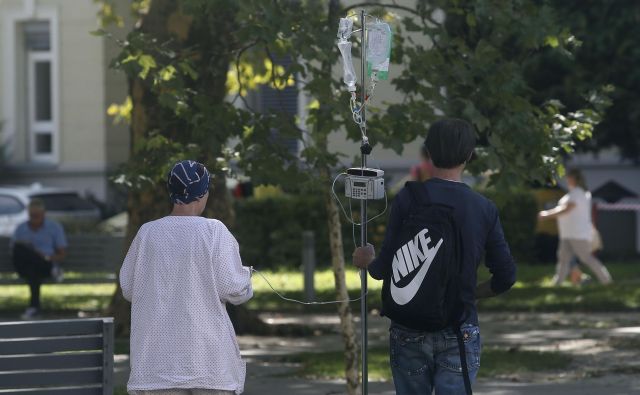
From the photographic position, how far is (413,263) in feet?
18.7

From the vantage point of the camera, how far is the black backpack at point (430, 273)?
566cm

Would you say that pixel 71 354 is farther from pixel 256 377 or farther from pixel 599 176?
pixel 599 176

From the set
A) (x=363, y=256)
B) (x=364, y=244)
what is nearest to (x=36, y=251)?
(x=364, y=244)

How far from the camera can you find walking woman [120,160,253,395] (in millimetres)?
5691

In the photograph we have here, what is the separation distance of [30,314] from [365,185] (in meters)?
10.5

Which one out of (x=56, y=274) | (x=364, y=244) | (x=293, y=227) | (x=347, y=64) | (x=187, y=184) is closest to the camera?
(x=187, y=184)

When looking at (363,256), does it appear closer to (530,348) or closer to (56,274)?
(530,348)

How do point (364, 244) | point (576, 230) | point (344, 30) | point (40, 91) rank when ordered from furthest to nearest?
point (40, 91), point (576, 230), point (344, 30), point (364, 244)

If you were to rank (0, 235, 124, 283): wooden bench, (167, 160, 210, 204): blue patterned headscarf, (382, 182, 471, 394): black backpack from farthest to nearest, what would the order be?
(0, 235, 124, 283): wooden bench → (167, 160, 210, 204): blue patterned headscarf → (382, 182, 471, 394): black backpack

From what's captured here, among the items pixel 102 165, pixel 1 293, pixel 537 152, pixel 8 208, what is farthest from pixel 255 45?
pixel 102 165

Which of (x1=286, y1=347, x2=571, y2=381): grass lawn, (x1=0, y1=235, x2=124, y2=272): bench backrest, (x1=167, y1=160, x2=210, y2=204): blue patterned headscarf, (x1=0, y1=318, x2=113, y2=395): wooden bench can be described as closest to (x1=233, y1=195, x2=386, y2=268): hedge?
(x1=0, y1=235, x2=124, y2=272): bench backrest

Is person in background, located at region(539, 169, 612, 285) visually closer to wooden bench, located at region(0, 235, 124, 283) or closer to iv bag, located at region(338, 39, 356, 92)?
wooden bench, located at region(0, 235, 124, 283)

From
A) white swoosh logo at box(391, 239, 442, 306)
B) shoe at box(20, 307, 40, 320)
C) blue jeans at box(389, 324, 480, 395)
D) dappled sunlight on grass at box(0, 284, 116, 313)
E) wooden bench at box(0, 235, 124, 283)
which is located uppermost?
white swoosh logo at box(391, 239, 442, 306)

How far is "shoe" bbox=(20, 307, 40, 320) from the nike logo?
11.4 metres
